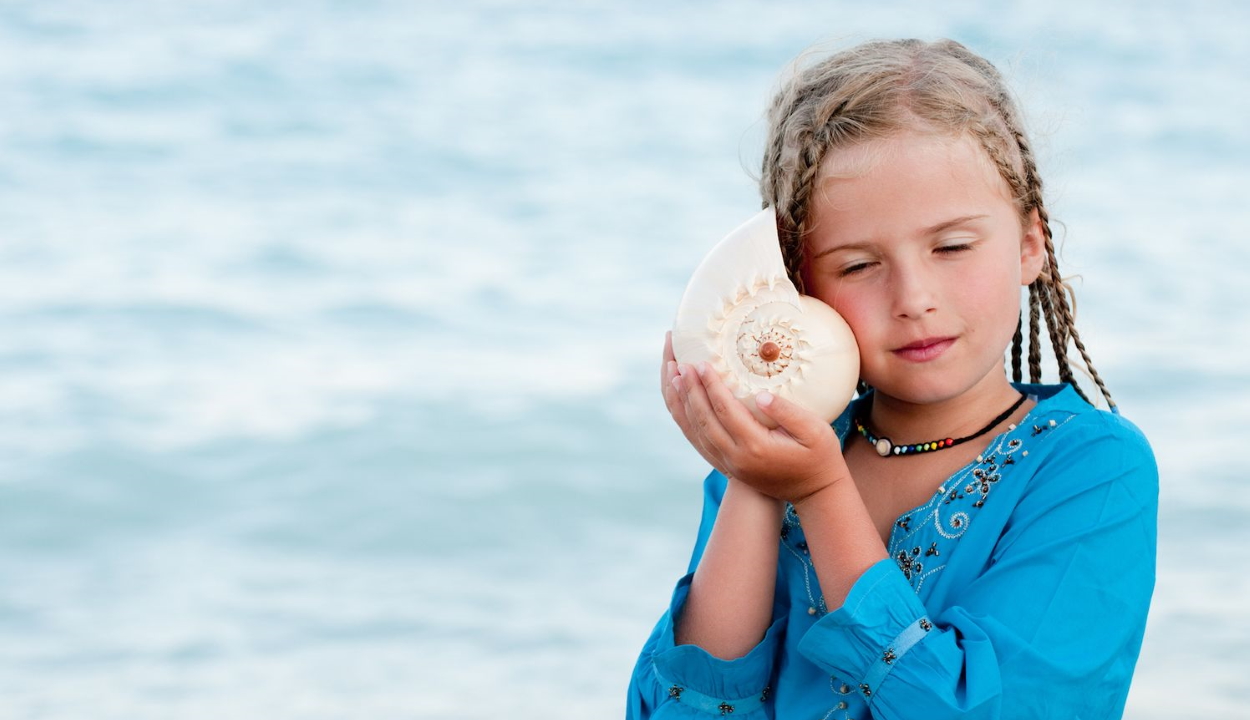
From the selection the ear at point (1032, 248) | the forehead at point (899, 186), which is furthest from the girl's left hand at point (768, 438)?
the ear at point (1032, 248)

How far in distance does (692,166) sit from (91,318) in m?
3.73

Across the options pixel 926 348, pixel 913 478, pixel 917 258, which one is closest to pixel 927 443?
pixel 913 478

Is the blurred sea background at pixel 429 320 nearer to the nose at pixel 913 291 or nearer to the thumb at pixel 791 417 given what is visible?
the nose at pixel 913 291

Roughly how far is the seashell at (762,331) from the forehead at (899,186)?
0.08 m

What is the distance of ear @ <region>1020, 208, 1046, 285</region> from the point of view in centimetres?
195

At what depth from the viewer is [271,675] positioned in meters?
4.48

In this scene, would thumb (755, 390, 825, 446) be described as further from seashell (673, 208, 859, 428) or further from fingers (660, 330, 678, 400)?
fingers (660, 330, 678, 400)

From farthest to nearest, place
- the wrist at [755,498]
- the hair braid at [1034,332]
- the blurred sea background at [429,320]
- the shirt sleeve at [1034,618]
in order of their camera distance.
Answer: the blurred sea background at [429,320] < the hair braid at [1034,332] < the wrist at [755,498] < the shirt sleeve at [1034,618]

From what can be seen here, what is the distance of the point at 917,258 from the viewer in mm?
1777

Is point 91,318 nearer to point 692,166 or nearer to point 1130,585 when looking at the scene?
point 692,166


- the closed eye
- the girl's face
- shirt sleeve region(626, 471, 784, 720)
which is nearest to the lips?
the girl's face

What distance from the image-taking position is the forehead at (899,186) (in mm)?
1771

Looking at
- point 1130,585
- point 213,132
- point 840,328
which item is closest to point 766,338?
Answer: point 840,328

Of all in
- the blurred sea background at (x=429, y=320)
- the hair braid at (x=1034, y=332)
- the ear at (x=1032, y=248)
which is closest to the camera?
the ear at (x=1032, y=248)
